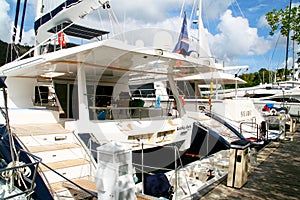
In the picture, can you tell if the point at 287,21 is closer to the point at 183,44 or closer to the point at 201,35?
the point at 183,44

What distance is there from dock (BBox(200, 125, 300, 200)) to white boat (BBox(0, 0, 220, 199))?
193cm

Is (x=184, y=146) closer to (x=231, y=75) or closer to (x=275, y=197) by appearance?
(x=275, y=197)

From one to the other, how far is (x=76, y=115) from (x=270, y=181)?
23.8ft

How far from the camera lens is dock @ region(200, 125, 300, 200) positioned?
5320mm

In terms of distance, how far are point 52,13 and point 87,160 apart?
5.14 metres

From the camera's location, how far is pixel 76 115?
10.4 metres

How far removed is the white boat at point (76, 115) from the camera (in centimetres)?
565

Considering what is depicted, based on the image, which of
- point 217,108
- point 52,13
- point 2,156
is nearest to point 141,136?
point 2,156

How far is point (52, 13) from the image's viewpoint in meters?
8.52

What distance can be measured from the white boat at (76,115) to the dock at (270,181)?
6.34 ft

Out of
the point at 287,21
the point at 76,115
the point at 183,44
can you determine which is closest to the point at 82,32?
the point at 76,115

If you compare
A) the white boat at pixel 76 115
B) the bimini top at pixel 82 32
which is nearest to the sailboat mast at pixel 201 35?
the white boat at pixel 76 115

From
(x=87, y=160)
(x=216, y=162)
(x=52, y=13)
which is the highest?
(x=52, y=13)

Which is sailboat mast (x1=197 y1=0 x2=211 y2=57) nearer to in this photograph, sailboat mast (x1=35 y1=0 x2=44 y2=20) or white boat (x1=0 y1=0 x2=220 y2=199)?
white boat (x1=0 y1=0 x2=220 y2=199)
